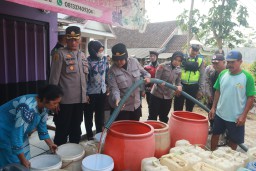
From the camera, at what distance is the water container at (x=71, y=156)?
2.61 metres

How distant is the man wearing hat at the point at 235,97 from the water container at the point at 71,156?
2.36 m

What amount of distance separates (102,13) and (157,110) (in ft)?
7.67

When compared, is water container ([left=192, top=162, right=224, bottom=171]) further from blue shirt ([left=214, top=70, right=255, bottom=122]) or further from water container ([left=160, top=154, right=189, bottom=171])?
blue shirt ([left=214, top=70, right=255, bottom=122])

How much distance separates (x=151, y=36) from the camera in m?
28.4

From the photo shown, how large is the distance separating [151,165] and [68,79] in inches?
67.9

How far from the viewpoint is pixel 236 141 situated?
141 inches

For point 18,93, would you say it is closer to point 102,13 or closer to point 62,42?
point 62,42

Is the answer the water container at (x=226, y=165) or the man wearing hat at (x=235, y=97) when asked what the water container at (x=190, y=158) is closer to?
the water container at (x=226, y=165)

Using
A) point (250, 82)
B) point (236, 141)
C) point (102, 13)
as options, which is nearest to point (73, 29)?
point (102, 13)

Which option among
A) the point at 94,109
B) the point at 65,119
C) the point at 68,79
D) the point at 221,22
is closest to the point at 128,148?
the point at 65,119

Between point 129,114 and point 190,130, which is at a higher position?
point 129,114

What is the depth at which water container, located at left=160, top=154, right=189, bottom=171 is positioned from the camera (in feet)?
8.05

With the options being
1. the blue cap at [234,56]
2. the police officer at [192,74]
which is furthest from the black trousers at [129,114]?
the blue cap at [234,56]

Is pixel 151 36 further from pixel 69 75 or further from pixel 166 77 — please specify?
pixel 69 75
